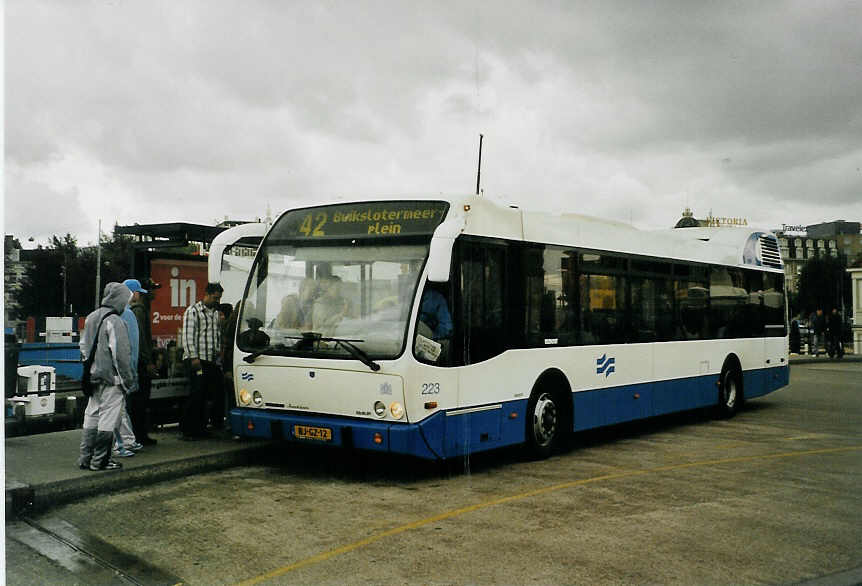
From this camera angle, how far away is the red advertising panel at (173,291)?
14.3m

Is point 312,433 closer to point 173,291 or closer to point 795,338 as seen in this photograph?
point 173,291

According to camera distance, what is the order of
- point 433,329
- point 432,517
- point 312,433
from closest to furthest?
point 432,517
point 433,329
point 312,433

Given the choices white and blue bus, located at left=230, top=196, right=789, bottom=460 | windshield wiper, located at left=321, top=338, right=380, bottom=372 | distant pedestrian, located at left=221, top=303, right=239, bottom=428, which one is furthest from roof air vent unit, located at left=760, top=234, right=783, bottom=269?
windshield wiper, located at left=321, top=338, right=380, bottom=372

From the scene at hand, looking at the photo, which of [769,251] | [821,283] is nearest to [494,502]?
[769,251]

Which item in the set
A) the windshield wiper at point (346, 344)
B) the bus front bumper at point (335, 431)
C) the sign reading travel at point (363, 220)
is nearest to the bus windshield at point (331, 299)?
the windshield wiper at point (346, 344)

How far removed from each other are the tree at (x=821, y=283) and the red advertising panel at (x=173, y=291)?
5668cm

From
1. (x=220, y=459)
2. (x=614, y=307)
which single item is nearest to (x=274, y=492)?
(x=220, y=459)

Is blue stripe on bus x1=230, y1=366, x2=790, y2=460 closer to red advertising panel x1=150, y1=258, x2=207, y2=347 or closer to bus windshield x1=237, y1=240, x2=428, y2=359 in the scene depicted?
bus windshield x1=237, y1=240, x2=428, y2=359

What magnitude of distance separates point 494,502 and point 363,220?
322 cm

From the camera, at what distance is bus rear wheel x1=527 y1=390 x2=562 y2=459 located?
32.0 feet

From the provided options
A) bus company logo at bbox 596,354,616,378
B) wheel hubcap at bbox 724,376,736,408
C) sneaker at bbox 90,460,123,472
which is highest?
bus company logo at bbox 596,354,616,378

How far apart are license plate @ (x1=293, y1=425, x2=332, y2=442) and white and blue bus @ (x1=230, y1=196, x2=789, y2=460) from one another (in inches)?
0.7

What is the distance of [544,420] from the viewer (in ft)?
32.7

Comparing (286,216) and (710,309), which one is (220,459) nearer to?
(286,216)
